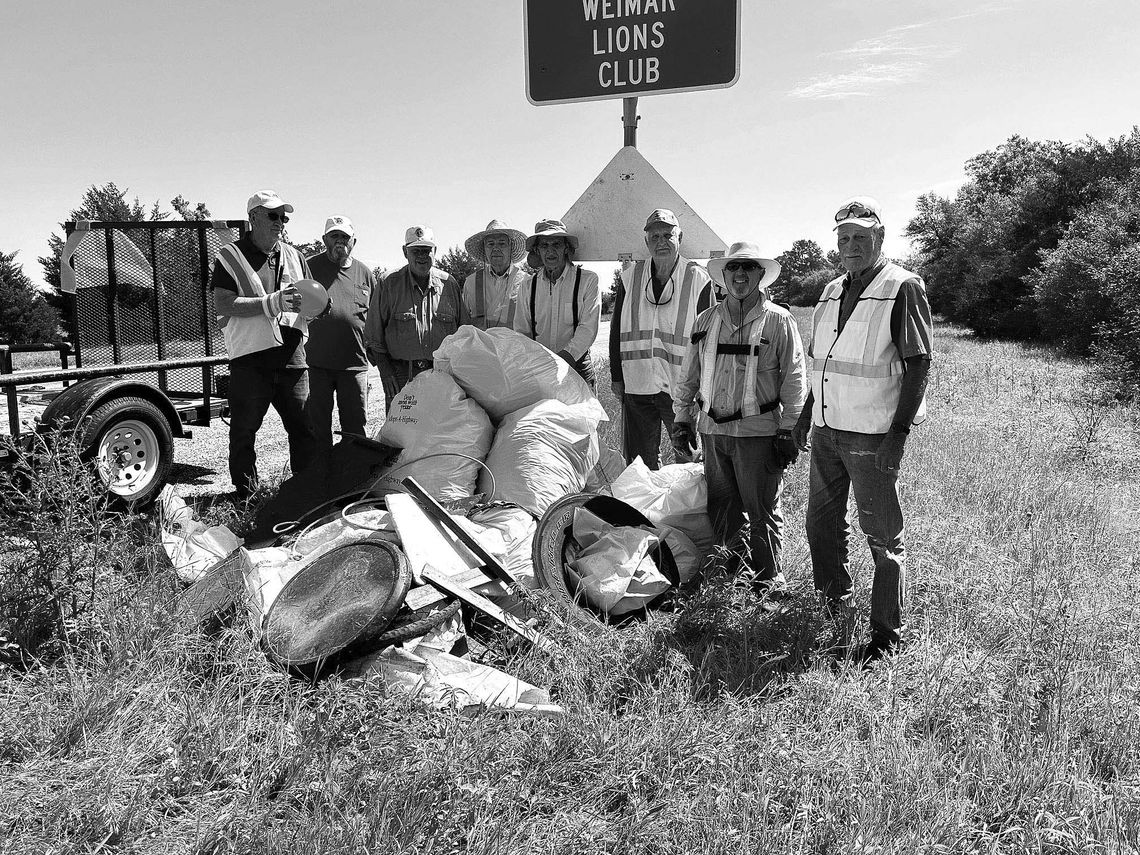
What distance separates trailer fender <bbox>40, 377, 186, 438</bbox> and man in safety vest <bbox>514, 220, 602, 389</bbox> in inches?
86.2

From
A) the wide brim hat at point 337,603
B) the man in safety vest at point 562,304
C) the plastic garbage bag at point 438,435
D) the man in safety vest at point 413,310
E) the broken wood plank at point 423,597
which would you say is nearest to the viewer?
the wide brim hat at point 337,603

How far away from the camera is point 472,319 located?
5.19m

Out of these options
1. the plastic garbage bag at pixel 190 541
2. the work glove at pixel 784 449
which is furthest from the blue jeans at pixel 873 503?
the plastic garbage bag at pixel 190 541

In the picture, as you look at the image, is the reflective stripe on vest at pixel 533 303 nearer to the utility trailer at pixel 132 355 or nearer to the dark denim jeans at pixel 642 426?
the dark denim jeans at pixel 642 426

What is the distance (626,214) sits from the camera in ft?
15.2

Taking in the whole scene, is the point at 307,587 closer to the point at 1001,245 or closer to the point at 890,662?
the point at 890,662


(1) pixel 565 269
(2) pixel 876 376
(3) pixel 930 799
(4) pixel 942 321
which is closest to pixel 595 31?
(1) pixel 565 269

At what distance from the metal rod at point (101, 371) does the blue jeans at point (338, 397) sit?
28.9 inches

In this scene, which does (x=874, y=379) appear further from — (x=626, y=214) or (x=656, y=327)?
(x=626, y=214)

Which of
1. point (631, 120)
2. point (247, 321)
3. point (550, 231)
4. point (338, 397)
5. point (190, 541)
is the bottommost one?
point (190, 541)

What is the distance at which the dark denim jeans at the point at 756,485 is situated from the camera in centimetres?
351

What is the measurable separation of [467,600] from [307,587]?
565 mm

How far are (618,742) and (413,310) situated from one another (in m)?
3.34

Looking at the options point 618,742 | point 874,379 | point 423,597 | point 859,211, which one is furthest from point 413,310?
point 618,742
